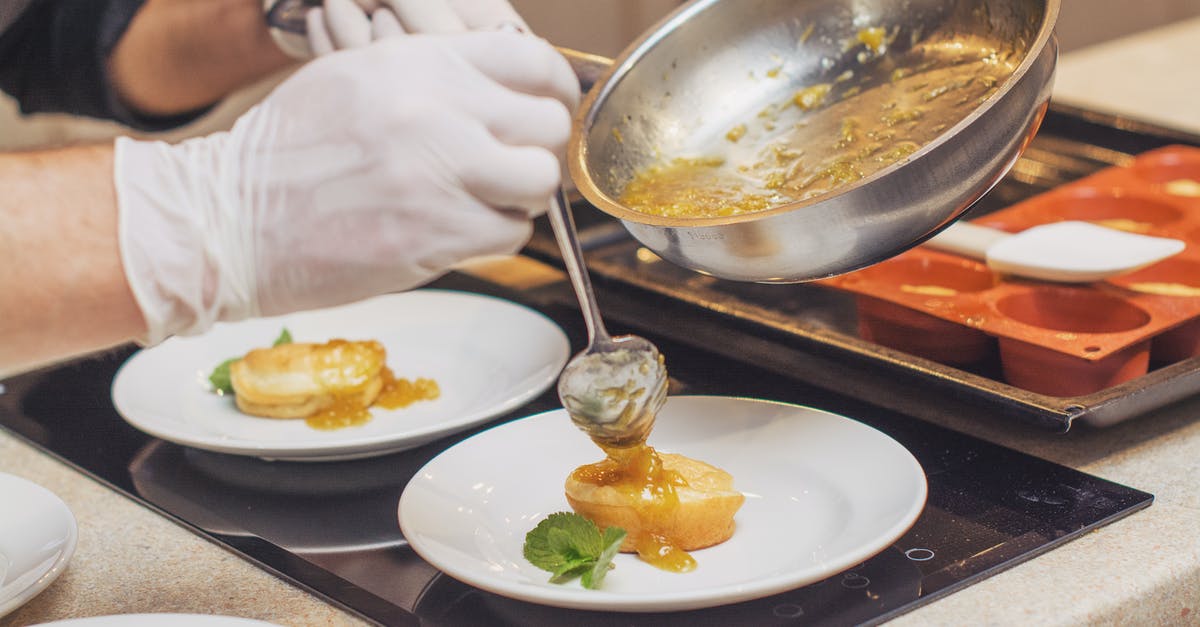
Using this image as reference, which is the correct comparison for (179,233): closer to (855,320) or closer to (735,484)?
(735,484)

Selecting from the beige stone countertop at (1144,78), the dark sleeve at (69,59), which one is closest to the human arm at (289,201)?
the dark sleeve at (69,59)

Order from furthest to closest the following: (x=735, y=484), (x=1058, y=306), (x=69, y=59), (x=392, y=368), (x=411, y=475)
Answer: (x=69, y=59)
(x=392, y=368)
(x=1058, y=306)
(x=411, y=475)
(x=735, y=484)

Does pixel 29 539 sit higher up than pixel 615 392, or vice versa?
pixel 615 392

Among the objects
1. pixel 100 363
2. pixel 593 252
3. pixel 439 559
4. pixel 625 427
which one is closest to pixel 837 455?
pixel 625 427

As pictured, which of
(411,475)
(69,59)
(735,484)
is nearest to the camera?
(735,484)

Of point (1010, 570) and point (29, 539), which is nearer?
point (1010, 570)

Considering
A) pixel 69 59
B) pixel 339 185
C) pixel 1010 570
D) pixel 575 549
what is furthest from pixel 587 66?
pixel 69 59

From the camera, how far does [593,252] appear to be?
5.57ft

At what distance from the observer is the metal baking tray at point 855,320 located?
1.12m

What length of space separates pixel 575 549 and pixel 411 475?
321 mm

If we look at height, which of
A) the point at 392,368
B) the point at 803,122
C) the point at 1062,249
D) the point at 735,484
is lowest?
the point at 392,368

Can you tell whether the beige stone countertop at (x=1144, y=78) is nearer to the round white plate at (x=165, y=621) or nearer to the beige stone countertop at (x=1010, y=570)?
the beige stone countertop at (x=1010, y=570)

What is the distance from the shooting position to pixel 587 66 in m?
1.22

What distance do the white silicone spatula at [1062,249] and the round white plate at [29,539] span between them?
92cm
